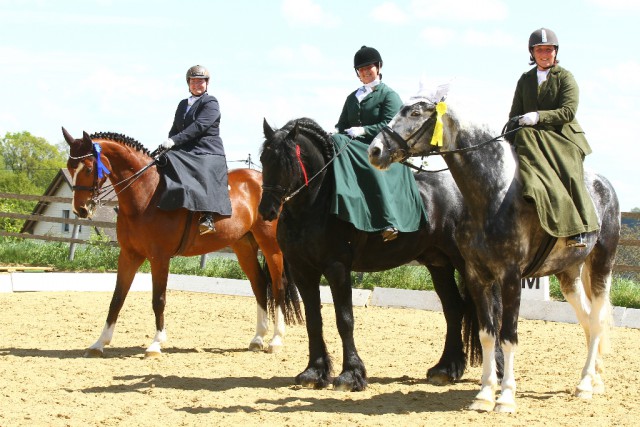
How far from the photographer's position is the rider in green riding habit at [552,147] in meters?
6.00

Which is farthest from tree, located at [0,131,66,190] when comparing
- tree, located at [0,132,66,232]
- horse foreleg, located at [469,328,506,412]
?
horse foreleg, located at [469,328,506,412]

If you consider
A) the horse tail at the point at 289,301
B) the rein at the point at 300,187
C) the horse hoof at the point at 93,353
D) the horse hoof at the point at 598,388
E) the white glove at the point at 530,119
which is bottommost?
the horse hoof at the point at 93,353

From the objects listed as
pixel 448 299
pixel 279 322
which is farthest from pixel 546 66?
pixel 279 322

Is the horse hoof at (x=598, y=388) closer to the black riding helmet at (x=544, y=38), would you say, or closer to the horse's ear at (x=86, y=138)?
the black riding helmet at (x=544, y=38)

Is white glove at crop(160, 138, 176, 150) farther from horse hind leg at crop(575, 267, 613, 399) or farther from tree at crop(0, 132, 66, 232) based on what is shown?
tree at crop(0, 132, 66, 232)

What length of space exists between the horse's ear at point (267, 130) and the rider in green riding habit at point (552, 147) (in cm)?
192

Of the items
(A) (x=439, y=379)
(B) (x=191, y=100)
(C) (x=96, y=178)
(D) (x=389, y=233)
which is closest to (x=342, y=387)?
(A) (x=439, y=379)

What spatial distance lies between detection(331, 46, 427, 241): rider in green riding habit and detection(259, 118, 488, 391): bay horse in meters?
0.16

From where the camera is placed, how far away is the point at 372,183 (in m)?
6.98

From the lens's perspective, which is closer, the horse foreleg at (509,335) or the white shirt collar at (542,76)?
the horse foreleg at (509,335)

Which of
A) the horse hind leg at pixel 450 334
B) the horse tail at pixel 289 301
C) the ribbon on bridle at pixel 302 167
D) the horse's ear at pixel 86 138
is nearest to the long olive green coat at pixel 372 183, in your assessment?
the ribbon on bridle at pixel 302 167

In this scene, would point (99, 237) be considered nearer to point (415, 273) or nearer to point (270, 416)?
point (415, 273)

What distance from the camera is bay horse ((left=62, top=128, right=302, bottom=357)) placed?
852cm

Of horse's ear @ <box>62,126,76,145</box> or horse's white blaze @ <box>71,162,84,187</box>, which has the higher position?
horse's ear @ <box>62,126,76,145</box>
